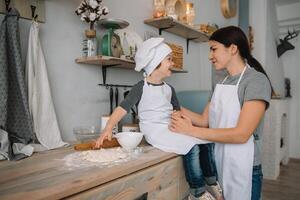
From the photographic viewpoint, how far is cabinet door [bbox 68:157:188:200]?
3.00ft

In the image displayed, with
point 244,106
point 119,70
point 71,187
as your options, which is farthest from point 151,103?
point 71,187

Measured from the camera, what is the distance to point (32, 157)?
121cm

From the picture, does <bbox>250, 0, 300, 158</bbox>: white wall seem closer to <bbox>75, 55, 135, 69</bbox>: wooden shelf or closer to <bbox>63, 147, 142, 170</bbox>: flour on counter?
<bbox>75, 55, 135, 69</bbox>: wooden shelf

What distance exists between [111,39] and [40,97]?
0.53m

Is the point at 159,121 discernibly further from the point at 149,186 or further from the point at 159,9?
the point at 159,9

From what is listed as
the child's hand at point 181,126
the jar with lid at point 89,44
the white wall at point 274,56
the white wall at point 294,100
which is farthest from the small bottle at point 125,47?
the white wall at point 294,100

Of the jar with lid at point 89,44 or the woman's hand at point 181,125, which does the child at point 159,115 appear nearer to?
the woman's hand at point 181,125

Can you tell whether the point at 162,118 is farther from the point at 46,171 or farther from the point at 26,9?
the point at 26,9

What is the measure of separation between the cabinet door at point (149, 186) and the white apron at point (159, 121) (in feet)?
0.28

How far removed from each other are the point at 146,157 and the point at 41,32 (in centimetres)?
85

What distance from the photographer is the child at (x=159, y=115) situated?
136 cm

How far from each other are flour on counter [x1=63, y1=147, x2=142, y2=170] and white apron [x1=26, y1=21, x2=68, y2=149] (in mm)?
235

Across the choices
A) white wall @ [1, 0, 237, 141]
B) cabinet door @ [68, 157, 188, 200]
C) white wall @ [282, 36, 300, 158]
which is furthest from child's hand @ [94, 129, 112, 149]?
white wall @ [282, 36, 300, 158]

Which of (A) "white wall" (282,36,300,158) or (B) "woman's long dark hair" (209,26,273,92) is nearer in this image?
(B) "woman's long dark hair" (209,26,273,92)
